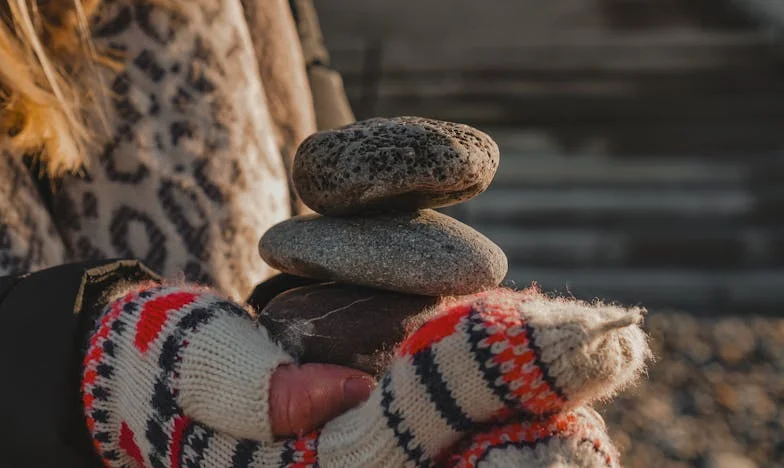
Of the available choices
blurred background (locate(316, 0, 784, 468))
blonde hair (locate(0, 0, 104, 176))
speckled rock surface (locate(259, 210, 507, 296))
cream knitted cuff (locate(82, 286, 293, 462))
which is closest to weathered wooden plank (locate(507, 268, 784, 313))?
blurred background (locate(316, 0, 784, 468))

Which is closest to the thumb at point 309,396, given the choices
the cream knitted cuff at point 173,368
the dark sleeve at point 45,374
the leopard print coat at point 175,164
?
the cream knitted cuff at point 173,368

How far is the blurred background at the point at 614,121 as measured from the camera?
449cm

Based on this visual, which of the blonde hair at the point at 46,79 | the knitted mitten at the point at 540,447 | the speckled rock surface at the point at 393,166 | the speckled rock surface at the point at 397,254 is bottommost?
the knitted mitten at the point at 540,447

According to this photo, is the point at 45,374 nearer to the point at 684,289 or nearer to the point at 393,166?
the point at 393,166

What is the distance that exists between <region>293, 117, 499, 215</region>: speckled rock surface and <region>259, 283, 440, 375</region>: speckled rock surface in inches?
3.9

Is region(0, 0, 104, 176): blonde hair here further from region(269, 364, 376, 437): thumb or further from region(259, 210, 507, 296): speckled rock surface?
region(269, 364, 376, 437): thumb

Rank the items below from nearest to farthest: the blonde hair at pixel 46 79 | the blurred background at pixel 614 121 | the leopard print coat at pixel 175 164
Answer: the blonde hair at pixel 46 79, the leopard print coat at pixel 175 164, the blurred background at pixel 614 121

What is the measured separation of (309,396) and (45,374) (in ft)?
0.95

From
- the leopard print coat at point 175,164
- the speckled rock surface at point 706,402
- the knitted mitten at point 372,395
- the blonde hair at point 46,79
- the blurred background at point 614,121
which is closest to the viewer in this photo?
the knitted mitten at point 372,395

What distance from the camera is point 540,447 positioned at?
74 centimetres

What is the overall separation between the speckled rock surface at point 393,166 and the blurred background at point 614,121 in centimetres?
353

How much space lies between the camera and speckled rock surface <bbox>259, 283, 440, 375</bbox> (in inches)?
34.5

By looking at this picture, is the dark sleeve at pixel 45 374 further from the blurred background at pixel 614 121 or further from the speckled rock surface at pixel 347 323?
the blurred background at pixel 614 121

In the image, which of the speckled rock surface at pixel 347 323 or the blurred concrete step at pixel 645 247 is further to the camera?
the blurred concrete step at pixel 645 247
